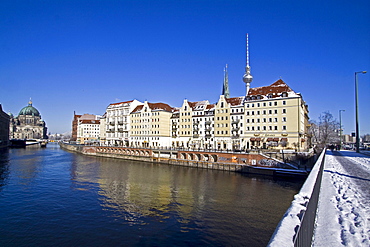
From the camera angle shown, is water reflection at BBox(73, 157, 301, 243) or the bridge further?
water reflection at BBox(73, 157, 301, 243)

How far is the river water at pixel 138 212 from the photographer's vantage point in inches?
747

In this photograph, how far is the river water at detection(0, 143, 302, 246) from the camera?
18969mm

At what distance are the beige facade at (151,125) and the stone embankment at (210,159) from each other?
30.0ft

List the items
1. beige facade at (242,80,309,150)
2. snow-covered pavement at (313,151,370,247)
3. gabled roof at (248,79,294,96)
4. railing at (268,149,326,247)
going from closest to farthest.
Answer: railing at (268,149,326,247), snow-covered pavement at (313,151,370,247), beige facade at (242,80,309,150), gabled roof at (248,79,294,96)

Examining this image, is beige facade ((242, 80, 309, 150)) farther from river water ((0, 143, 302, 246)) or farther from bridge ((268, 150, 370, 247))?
bridge ((268, 150, 370, 247))

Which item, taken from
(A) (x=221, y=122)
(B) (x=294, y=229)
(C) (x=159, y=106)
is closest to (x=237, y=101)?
(A) (x=221, y=122)

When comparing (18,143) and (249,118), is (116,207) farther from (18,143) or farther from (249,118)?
(18,143)

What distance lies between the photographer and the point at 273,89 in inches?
2712

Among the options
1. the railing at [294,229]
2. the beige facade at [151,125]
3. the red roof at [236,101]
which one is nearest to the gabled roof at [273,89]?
the red roof at [236,101]

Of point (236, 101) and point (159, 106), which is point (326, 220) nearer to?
point (236, 101)

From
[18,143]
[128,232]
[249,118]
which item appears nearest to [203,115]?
[249,118]

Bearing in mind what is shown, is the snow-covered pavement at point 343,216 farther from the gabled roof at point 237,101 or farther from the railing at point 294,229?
the gabled roof at point 237,101

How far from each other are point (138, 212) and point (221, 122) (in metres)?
54.8

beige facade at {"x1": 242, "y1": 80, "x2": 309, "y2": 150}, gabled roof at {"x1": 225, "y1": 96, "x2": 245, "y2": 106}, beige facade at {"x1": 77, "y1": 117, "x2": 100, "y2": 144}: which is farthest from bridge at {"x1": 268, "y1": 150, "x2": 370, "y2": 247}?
beige facade at {"x1": 77, "y1": 117, "x2": 100, "y2": 144}
